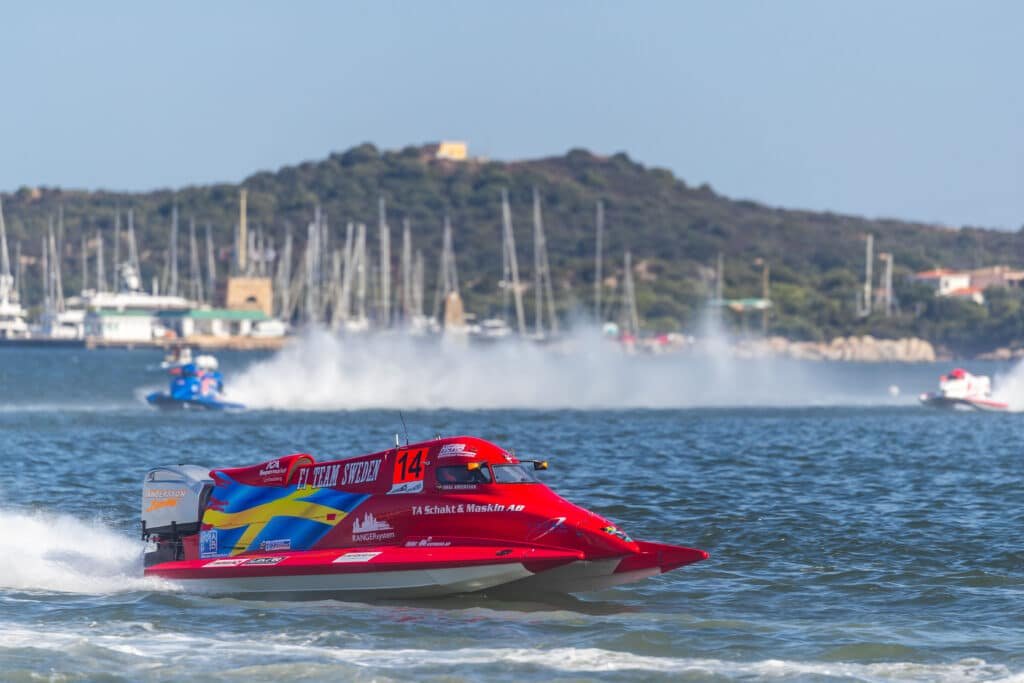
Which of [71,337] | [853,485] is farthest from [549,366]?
[71,337]

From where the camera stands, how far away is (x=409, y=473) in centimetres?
1842

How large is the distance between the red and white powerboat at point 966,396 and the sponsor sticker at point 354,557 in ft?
155

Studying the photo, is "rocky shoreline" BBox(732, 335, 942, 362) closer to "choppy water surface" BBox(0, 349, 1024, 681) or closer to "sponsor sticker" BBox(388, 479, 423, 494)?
"choppy water surface" BBox(0, 349, 1024, 681)

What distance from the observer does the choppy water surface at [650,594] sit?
602 inches

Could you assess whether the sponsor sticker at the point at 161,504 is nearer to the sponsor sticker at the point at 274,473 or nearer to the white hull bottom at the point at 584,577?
the sponsor sticker at the point at 274,473

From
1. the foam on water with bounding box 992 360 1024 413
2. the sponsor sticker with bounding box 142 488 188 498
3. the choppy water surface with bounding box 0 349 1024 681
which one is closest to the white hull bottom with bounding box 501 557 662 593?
the choppy water surface with bounding box 0 349 1024 681

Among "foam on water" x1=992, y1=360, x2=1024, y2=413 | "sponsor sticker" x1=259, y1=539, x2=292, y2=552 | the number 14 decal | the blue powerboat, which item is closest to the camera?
the number 14 decal

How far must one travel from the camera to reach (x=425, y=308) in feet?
564

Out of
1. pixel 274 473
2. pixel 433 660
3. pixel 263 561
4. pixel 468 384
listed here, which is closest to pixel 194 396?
pixel 468 384

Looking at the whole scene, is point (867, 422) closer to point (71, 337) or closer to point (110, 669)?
point (110, 669)

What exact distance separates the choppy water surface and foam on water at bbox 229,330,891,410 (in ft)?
75.5

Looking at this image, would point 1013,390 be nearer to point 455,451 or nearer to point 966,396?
point 966,396

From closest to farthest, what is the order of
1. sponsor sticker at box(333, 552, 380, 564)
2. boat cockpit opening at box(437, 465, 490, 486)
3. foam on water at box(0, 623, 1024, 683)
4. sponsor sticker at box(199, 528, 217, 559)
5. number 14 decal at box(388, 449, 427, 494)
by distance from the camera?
1. foam on water at box(0, 623, 1024, 683)
2. sponsor sticker at box(333, 552, 380, 564)
3. boat cockpit opening at box(437, 465, 490, 486)
4. number 14 decal at box(388, 449, 427, 494)
5. sponsor sticker at box(199, 528, 217, 559)

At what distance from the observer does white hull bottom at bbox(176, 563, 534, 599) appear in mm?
17625
